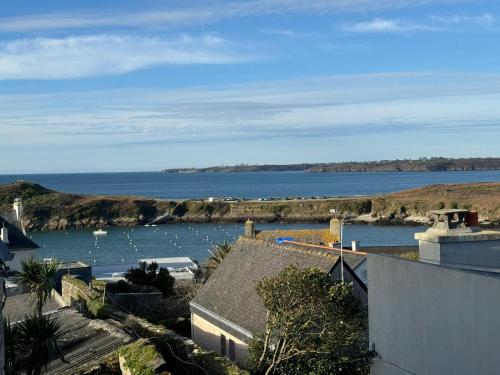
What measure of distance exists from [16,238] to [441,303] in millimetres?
35643

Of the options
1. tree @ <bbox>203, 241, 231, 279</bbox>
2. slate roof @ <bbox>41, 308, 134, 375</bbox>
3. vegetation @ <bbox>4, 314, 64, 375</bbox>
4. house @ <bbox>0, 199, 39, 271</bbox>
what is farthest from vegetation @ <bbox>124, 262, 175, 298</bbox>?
vegetation @ <bbox>4, 314, 64, 375</bbox>

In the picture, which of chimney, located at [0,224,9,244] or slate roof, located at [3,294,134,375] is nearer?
slate roof, located at [3,294,134,375]

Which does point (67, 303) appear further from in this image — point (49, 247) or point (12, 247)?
point (49, 247)

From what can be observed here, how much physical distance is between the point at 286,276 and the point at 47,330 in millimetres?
5439

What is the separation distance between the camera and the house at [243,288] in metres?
18.5

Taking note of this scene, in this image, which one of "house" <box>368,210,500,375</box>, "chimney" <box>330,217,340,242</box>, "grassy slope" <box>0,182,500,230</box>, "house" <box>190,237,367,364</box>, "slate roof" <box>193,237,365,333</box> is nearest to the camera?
"house" <box>368,210,500,375</box>

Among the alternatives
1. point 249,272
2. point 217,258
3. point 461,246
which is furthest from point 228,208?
point 461,246

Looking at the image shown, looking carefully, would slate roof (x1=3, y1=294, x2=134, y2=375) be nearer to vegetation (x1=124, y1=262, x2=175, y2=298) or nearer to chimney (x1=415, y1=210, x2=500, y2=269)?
chimney (x1=415, y1=210, x2=500, y2=269)

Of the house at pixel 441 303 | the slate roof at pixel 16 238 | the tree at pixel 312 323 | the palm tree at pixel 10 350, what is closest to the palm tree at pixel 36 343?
the palm tree at pixel 10 350

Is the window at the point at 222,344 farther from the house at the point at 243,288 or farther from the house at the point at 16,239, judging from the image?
the house at the point at 16,239

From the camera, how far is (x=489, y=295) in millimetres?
8062

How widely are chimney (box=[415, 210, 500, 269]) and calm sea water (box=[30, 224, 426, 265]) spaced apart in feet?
211

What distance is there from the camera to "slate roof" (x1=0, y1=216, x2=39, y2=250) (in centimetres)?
4015

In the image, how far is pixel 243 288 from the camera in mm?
21141
